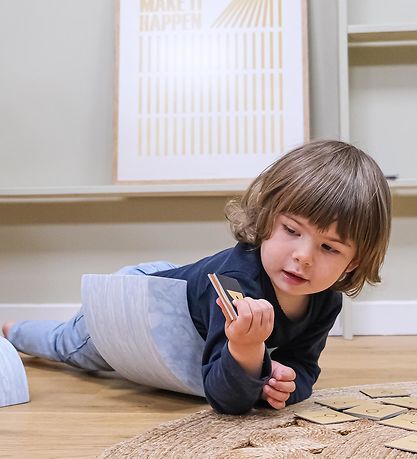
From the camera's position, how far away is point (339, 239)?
899mm

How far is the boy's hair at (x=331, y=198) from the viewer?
35.3 inches

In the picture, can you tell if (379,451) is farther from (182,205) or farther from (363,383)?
(182,205)

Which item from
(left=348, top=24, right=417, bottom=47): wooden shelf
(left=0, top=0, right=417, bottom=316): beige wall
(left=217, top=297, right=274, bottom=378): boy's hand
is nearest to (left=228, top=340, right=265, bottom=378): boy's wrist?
(left=217, top=297, right=274, bottom=378): boy's hand

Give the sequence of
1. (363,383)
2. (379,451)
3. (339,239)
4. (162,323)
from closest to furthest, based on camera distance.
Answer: (379,451)
(339,239)
(162,323)
(363,383)

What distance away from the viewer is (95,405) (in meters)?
1.06

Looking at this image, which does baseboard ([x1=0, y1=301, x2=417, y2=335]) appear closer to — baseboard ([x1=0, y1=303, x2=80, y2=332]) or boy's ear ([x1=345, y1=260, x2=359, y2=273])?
baseboard ([x1=0, y1=303, x2=80, y2=332])

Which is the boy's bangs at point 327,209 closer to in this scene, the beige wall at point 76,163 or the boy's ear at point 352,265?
the boy's ear at point 352,265

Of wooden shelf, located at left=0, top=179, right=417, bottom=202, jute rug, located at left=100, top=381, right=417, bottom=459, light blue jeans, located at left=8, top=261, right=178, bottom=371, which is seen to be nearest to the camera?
jute rug, located at left=100, top=381, right=417, bottom=459

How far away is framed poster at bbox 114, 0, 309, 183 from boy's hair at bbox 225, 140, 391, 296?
98 centimetres

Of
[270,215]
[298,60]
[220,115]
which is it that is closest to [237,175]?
[220,115]

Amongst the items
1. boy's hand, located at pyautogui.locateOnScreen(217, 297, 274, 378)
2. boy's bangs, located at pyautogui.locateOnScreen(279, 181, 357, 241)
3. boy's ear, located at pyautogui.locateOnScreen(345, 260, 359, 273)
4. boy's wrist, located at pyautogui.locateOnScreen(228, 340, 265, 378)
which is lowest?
boy's wrist, located at pyautogui.locateOnScreen(228, 340, 265, 378)

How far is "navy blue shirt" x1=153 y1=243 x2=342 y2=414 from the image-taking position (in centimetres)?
90

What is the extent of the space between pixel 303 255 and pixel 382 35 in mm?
1268

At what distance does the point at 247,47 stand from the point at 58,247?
2.68ft
